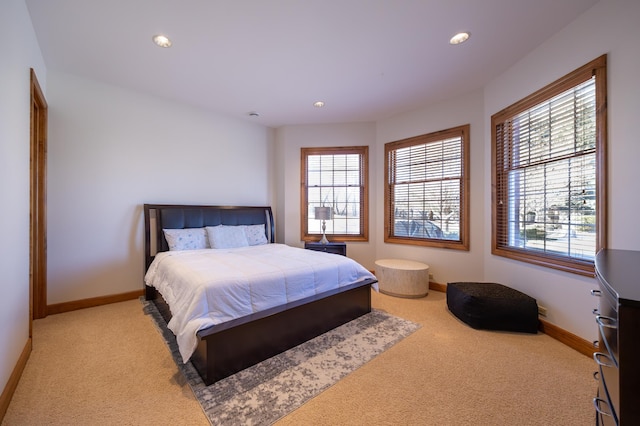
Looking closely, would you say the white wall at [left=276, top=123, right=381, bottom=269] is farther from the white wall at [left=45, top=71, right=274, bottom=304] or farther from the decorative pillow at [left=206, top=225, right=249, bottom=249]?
the white wall at [left=45, top=71, right=274, bottom=304]

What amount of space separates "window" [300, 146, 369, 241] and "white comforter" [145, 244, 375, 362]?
68.9 inches

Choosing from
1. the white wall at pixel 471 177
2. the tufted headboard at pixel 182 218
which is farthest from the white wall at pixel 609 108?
the tufted headboard at pixel 182 218

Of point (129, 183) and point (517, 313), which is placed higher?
point (129, 183)

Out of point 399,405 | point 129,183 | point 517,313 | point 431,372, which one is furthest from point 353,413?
point 129,183

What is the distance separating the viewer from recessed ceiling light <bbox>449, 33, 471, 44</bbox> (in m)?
2.33

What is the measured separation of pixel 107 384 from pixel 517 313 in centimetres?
351

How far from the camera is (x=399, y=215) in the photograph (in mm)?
4355

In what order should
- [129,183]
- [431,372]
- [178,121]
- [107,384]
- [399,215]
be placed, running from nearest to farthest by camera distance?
[107,384]
[431,372]
[129,183]
[178,121]
[399,215]

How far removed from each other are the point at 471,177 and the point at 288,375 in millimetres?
3329

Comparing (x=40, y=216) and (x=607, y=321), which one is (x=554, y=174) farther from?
(x=40, y=216)

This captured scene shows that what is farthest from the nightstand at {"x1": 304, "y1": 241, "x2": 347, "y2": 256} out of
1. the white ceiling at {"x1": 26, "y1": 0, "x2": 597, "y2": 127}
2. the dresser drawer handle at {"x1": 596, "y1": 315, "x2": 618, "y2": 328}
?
the dresser drawer handle at {"x1": 596, "y1": 315, "x2": 618, "y2": 328}

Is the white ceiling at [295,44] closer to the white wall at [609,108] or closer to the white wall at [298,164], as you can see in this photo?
the white wall at [609,108]

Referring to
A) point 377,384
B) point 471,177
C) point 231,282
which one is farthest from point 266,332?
point 471,177

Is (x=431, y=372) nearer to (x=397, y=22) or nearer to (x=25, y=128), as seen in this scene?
(x=397, y=22)
